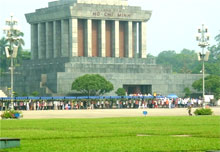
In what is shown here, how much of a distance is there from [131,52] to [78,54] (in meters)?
10.9

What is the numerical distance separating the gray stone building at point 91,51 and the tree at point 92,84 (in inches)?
204

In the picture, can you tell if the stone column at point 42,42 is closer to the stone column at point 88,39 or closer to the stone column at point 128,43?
the stone column at point 88,39

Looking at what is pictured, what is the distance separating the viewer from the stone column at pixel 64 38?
133500mm

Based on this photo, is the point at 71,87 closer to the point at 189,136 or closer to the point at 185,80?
the point at 185,80

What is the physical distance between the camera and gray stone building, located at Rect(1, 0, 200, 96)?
12669 centimetres

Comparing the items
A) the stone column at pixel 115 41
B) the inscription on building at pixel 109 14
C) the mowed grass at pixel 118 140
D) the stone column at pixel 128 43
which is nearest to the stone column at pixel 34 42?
the inscription on building at pixel 109 14

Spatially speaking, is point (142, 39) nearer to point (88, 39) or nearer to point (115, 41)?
point (115, 41)

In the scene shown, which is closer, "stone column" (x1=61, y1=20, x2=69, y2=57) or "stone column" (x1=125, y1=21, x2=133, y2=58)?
"stone column" (x1=61, y1=20, x2=69, y2=57)

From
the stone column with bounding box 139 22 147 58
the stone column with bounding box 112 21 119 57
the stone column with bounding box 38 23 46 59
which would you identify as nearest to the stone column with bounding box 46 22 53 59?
the stone column with bounding box 38 23 46 59

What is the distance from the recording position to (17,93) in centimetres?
12862

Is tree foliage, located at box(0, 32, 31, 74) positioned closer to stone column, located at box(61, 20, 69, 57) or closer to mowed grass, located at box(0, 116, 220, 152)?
stone column, located at box(61, 20, 69, 57)

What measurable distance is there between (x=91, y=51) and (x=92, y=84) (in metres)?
20.4

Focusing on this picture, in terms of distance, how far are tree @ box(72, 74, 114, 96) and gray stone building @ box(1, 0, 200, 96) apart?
5180mm

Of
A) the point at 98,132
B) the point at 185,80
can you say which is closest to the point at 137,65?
the point at 185,80
